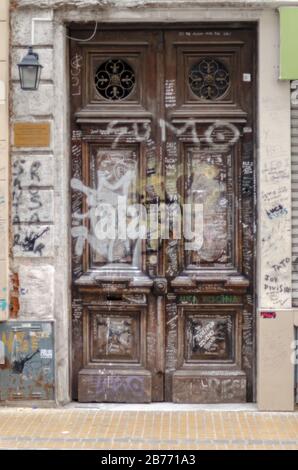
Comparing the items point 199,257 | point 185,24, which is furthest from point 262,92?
point 199,257

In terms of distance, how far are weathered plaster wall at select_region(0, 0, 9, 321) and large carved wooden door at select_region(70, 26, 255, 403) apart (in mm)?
711

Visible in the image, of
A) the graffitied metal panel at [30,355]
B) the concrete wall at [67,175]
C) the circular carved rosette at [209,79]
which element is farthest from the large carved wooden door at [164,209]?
the graffitied metal panel at [30,355]

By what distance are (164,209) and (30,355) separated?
2.00 m

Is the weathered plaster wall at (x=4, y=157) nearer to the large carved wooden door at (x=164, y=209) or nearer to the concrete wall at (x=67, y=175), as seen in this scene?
the concrete wall at (x=67, y=175)

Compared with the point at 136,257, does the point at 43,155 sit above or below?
above

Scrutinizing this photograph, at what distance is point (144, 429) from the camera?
769cm

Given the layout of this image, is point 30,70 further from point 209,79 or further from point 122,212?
point 209,79

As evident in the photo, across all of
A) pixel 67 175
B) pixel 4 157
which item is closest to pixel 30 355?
pixel 67 175

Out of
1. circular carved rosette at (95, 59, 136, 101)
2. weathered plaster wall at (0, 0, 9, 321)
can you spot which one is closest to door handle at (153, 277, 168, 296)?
weathered plaster wall at (0, 0, 9, 321)

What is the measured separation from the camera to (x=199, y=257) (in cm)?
867

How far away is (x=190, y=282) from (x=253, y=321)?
2.52 feet

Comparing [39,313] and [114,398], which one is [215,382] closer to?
[114,398]
